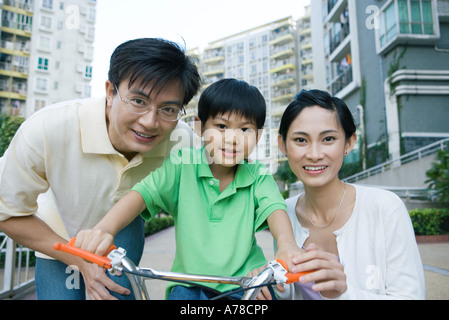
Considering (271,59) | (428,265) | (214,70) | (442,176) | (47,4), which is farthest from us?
(214,70)

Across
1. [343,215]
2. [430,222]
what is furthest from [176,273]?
[430,222]

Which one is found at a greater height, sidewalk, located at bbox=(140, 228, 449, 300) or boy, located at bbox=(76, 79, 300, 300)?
boy, located at bbox=(76, 79, 300, 300)

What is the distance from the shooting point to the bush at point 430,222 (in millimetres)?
7988

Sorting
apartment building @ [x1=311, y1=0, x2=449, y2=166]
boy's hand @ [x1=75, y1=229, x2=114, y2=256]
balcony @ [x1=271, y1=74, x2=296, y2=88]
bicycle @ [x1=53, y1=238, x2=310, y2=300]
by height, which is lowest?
bicycle @ [x1=53, y1=238, x2=310, y2=300]

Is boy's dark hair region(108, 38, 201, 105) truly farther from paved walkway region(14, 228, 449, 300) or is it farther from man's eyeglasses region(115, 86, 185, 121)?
paved walkway region(14, 228, 449, 300)

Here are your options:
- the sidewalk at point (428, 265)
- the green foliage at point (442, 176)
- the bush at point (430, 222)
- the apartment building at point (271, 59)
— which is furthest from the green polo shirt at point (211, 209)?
the apartment building at point (271, 59)

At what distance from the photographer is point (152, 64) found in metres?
1.49

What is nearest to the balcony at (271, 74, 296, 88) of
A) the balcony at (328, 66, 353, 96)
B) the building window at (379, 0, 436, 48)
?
the balcony at (328, 66, 353, 96)

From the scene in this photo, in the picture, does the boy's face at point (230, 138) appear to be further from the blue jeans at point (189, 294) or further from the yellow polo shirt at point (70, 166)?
the blue jeans at point (189, 294)

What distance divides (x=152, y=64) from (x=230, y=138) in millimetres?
471

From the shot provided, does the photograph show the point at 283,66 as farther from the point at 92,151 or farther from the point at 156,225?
the point at 92,151

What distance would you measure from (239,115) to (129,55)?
56 centimetres

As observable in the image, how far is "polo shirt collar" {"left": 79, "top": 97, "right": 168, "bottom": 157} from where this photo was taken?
64.2 inches

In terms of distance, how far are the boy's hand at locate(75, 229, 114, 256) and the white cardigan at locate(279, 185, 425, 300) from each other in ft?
2.23
